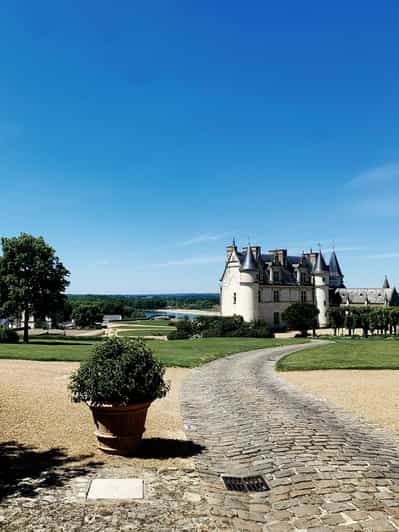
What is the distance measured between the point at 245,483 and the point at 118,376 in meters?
2.40

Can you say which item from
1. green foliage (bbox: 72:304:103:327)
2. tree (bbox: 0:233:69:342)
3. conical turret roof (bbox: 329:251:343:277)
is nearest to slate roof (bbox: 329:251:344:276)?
conical turret roof (bbox: 329:251:343:277)

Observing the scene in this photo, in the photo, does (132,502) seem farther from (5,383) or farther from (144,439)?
(5,383)

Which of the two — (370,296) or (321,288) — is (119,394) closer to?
(321,288)

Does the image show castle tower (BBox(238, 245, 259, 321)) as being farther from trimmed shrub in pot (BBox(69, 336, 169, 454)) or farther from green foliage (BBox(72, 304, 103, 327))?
green foliage (BBox(72, 304, 103, 327))

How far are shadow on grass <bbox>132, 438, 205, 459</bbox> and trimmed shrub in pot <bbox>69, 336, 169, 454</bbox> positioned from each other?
29 centimetres

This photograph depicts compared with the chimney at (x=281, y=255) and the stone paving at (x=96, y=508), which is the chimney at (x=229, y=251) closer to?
the chimney at (x=281, y=255)

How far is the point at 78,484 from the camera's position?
19.2 ft

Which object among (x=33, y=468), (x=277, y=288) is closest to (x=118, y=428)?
(x=33, y=468)

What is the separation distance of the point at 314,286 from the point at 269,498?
59810 mm

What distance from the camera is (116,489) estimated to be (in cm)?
570

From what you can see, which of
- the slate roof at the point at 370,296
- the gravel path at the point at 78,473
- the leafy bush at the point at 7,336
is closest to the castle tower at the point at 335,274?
the slate roof at the point at 370,296

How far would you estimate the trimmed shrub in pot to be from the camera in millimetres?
7051

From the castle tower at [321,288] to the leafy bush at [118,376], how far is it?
191 ft

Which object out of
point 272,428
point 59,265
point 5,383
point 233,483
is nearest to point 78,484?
point 233,483
